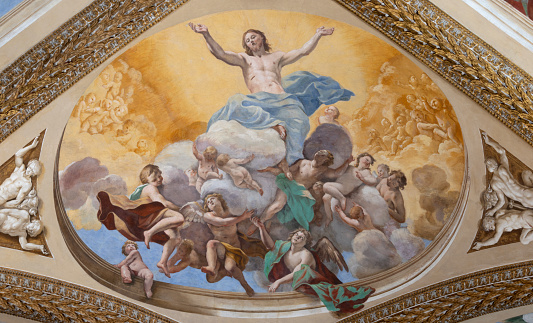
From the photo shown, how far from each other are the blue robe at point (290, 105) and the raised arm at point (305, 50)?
0.25 m

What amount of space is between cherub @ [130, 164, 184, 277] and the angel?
124 centimetres

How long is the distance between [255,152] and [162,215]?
1710 millimetres

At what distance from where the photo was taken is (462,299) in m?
9.52

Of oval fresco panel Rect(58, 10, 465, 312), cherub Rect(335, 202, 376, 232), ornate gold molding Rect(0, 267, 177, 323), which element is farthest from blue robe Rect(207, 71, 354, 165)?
ornate gold molding Rect(0, 267, 177, 323)

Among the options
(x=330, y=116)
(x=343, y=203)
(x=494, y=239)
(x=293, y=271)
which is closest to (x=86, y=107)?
(x=330, y=116)

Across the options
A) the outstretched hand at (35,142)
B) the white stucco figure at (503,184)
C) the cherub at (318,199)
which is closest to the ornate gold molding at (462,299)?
the white stucco figure at (503,184)

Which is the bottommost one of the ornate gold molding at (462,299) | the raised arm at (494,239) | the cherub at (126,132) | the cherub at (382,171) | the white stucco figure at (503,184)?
the ornate gold molding at (462,299)

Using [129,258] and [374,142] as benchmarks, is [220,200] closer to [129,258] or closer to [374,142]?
[129,258]

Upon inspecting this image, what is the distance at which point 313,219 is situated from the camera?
1023 cm

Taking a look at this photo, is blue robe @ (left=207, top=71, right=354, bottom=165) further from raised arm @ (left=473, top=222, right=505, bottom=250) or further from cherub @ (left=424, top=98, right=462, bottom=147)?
raised arm @ (left=473, top=222, right=505, bottom=250)

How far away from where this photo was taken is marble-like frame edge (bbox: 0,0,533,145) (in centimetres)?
777

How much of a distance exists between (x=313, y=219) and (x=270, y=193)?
2.58 ft

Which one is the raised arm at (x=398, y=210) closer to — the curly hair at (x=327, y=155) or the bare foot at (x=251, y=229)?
the curly hair at (x=327, y=155)

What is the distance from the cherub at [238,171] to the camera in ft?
33.0
